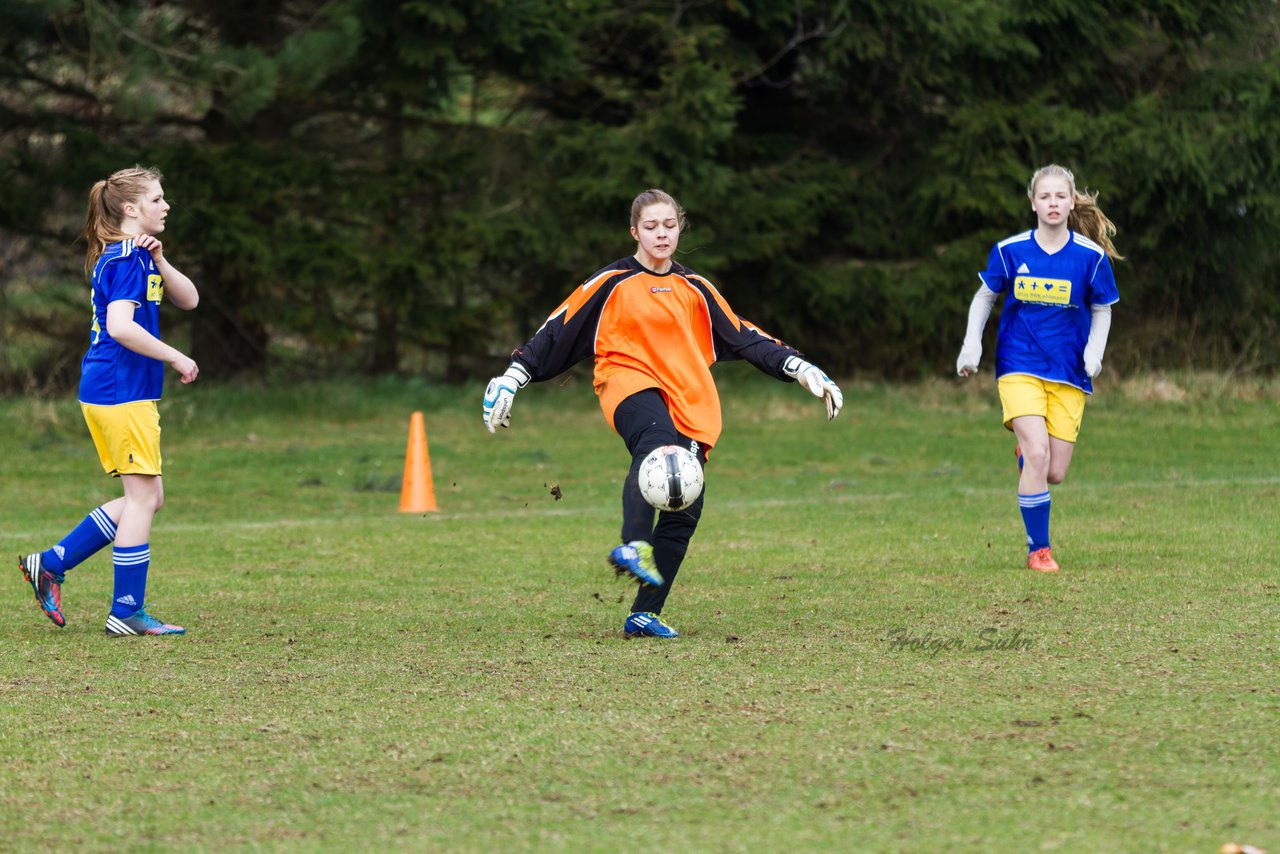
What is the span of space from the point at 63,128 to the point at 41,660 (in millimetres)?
13703

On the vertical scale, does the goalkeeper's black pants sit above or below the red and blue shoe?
above

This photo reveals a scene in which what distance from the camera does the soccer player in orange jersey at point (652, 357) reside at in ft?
22.2

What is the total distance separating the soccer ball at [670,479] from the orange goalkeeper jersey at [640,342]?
1.17 feet

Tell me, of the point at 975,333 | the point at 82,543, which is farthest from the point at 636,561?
the point at 975,333

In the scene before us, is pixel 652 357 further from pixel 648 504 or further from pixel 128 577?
pixel 128 577

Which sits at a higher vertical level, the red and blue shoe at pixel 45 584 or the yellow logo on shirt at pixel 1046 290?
the yellow logo on shirt at pixel 1046 290

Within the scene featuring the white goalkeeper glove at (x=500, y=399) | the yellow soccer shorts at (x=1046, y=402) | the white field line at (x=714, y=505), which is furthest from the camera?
the white field line at (x=714, y=505)

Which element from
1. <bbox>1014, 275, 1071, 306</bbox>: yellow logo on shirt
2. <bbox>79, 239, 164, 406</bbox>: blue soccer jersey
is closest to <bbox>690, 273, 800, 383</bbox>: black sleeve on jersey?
<bbox>79, 239, 164, 406</bbox>: blue soccer jersey

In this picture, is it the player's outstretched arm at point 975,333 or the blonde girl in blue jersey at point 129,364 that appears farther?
the player's outstretched arm at point 975,333

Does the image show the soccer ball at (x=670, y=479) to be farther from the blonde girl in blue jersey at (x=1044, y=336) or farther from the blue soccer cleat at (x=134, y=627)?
the blonde girl in blue jersey at (x=1044, y=336)

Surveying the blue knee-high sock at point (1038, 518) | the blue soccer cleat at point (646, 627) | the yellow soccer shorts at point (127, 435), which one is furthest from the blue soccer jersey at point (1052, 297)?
the yellow soccer shorts at point (127, 435)

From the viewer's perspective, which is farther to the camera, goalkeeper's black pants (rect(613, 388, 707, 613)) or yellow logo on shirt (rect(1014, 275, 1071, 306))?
yellow logo on shirt (rect(1014, 275, 1071, 306))

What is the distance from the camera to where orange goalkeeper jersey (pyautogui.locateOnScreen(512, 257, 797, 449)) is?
268 inches

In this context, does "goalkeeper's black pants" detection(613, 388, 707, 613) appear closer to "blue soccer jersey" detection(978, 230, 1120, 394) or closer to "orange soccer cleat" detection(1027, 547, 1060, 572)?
"orange soccer cleat" detection(1027, 547, 1060, 572)
